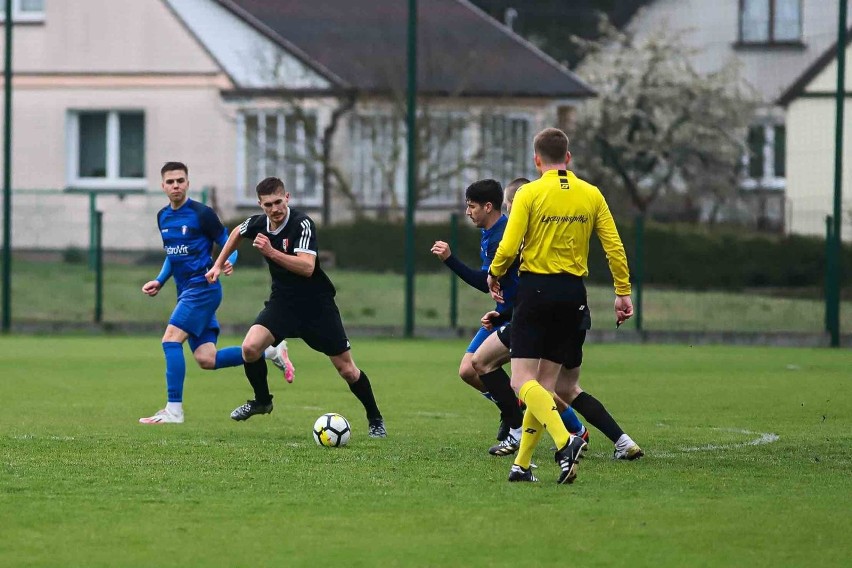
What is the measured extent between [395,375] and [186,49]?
17156 millimetres

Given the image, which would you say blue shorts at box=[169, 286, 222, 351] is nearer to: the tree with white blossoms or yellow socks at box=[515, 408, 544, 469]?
yellow socks at box=[515, 408, 544, 469]

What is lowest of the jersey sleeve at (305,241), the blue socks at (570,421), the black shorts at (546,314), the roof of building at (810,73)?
the blue socks at (570,421)

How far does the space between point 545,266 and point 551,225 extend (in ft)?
0.71

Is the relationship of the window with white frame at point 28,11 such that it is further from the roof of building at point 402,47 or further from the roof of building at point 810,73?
the roof of building at point 810,73

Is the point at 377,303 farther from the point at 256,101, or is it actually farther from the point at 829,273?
the point at 256,101

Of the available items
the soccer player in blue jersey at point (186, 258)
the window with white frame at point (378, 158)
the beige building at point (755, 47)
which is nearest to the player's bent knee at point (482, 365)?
the soccer player in blue jersey at point (186, 258)

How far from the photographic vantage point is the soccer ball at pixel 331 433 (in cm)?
940

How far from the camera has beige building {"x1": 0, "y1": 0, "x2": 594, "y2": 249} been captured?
95.5 ft

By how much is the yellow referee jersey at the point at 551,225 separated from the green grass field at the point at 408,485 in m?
1.15

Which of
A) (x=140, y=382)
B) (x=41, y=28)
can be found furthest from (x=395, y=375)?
(x=41, y=28)

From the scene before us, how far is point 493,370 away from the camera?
9.57 meters

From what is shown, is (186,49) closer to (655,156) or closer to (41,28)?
(41,28)

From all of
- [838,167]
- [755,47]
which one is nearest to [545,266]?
[838,167]

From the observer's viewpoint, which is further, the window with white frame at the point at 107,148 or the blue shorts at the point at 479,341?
the window with white frame at the point at 107,148
